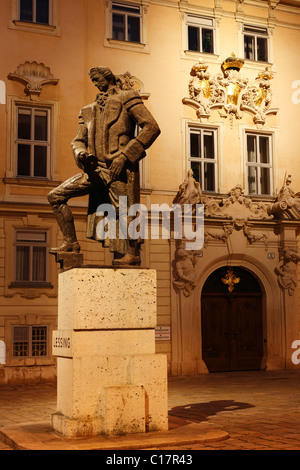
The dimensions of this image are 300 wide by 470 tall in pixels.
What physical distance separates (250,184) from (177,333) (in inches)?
194

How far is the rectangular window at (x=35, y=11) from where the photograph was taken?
18047mm

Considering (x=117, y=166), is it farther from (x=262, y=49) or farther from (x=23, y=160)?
(x=262, y=49)

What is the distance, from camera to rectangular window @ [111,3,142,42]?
19.0 metres

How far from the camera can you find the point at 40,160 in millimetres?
17859

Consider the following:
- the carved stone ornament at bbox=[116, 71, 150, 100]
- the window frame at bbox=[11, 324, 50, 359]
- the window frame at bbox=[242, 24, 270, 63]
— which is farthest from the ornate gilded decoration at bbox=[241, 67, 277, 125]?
the window frame at bbox=[11, 324, 50, 359]

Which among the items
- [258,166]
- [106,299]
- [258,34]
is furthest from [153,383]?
[258,34]

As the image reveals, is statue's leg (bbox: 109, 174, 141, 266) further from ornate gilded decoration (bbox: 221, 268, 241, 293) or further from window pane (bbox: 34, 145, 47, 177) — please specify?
ornate gilded decoration (bbox: 221, 268, 241, 293)

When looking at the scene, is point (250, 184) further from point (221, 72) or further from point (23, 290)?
point (23, 290)

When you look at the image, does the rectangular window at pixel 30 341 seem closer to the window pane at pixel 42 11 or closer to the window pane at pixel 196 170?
the window pane at pixel 196 170

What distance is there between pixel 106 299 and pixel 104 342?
45 cm

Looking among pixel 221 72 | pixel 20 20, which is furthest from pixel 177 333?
pixel 20 20

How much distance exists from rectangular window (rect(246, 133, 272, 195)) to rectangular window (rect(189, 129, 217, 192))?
3.80ft
